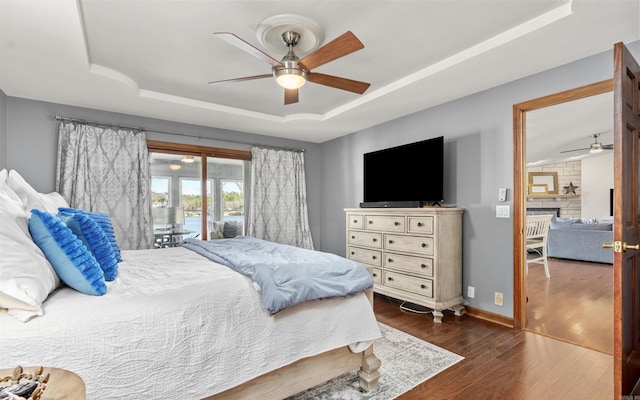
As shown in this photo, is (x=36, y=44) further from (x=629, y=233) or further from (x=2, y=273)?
(x=629, y=233)

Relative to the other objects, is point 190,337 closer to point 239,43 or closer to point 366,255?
point 239,43

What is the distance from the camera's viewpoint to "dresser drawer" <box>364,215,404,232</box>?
3424 millimetres

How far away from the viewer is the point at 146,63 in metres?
2.83

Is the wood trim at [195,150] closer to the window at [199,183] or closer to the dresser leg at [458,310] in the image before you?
the window at [199,183]

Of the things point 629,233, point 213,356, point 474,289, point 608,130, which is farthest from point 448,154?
point 608,130

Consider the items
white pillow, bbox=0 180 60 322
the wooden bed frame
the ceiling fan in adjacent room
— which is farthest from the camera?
the ceiling fan in adjacent room

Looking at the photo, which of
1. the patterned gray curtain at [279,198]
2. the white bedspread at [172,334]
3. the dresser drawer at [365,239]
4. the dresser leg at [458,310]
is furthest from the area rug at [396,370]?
the patterned gray curtain at [279,198]

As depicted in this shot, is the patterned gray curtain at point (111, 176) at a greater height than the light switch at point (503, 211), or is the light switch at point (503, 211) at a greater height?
the patterned gray curtain at point (111, 176)

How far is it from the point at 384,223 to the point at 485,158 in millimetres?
1264

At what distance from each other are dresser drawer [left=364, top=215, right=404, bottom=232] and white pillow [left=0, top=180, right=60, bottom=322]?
290cm

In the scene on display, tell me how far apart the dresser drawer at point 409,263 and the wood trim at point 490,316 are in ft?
2.12

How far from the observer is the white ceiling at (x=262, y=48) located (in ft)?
6.71

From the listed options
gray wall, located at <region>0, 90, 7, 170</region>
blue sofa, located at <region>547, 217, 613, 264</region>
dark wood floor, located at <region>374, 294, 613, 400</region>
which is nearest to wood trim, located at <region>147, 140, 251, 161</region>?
gray wall, located at <region>0, 90, 7, 170</region>

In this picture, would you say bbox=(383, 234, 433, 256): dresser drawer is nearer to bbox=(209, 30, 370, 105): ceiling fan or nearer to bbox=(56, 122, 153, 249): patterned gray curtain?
bbox=(209, 30, 370, 105): ceiling fan
